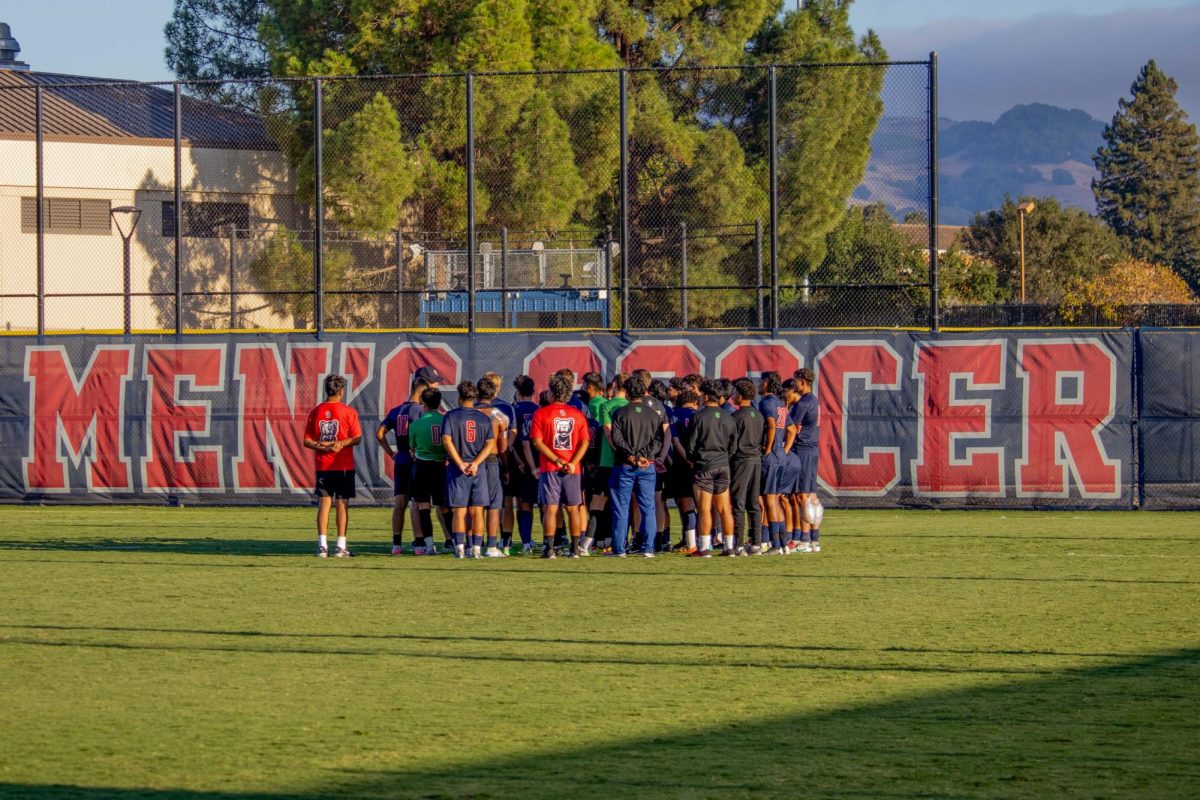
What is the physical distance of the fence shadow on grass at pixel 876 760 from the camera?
684 cm

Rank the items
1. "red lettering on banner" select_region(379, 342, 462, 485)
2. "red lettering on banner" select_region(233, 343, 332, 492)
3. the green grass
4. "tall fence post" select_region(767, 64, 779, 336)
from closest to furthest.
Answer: the green grass
"tall fence post" select_region(767, 64, 779, 336)
"red lettering on banner" select_region(379, 342, 462, 485)
"red lettering on banner" select_region(233, 343, 332, 492)

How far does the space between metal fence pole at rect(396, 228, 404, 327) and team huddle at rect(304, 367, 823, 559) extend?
8639mm

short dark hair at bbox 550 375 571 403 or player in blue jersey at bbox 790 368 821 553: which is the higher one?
short dark hair at bbox 550 375 571 403

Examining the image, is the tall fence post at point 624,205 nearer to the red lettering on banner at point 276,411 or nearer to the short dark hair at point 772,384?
the red lettering on banner at point 276,411

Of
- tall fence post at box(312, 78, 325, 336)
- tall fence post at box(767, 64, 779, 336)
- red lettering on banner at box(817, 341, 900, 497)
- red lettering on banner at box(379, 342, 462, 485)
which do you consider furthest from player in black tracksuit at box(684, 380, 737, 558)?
tall fence post at box(312, 78, 325, 336)

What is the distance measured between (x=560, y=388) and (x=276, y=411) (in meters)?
9.51

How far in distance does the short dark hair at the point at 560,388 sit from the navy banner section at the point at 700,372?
7.49m

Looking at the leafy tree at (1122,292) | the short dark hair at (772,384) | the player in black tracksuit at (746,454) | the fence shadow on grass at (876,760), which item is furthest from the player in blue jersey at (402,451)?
the leafy tree at (1122,292)

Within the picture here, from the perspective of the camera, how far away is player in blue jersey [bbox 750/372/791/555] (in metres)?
16.5

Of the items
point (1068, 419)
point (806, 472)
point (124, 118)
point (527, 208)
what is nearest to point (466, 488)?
point (806, 472)

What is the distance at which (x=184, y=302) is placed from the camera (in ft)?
111

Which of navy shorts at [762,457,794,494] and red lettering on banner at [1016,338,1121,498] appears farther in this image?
red lettering on banner at [1016,338,1121,498]

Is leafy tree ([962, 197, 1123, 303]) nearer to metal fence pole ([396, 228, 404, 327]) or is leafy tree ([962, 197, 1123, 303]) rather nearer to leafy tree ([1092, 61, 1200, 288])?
leafy tree ([1092, 61, 1200, 288])

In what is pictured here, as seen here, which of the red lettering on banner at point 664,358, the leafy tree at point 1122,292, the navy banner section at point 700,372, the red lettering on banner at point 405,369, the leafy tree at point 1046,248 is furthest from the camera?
the leafy tree at point 1046,248
